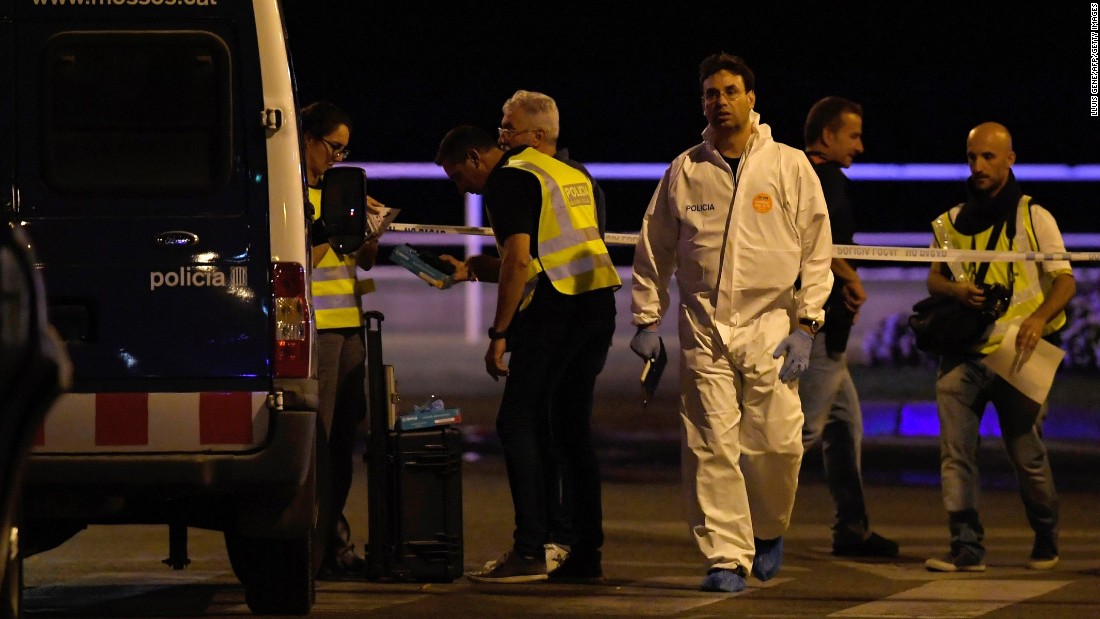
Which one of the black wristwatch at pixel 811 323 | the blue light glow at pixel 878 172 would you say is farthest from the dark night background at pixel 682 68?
the black wristwatch at pixel 811 323

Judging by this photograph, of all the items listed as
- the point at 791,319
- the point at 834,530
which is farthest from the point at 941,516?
the point at 791,319

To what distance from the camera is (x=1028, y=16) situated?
30.4 m

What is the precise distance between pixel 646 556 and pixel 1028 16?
23.4 m

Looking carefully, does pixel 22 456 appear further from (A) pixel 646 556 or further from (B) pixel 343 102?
(B) pixel 343 102

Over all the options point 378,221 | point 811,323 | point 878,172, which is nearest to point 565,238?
point 378,221

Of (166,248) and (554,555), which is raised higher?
(166,248)

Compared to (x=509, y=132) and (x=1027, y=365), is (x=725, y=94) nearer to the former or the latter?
(x=509, y=132)

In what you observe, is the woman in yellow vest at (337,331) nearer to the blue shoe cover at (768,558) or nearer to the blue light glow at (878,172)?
the blue shoe cover at (768,558)

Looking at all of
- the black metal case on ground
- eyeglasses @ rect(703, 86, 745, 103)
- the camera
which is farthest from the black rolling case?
the camera

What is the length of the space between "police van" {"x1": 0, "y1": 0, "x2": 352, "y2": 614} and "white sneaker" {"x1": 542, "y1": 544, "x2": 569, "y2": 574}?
161cm

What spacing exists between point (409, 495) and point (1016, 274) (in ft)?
8.76

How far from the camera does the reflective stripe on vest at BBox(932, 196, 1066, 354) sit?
8.36 m

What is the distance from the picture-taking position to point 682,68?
1273 inches

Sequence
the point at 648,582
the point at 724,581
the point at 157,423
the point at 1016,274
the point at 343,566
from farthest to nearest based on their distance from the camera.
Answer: the point at 1016,274
the point at 343,566
the point at 648,582
the point at 724,581
the point at 157,423
